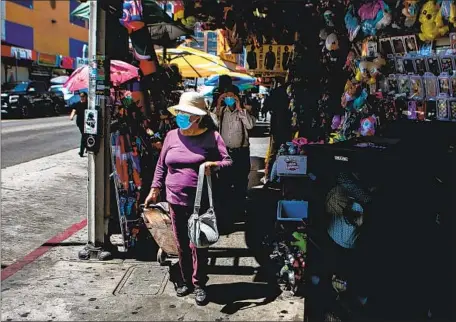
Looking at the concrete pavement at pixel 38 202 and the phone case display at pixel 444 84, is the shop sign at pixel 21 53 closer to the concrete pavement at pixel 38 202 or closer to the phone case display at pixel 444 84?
the concrete pavement at pixel 38 202

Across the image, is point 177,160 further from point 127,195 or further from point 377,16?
point 377,16

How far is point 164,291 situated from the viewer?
4.62m

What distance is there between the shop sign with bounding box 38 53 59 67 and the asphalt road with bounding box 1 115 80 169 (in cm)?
1877

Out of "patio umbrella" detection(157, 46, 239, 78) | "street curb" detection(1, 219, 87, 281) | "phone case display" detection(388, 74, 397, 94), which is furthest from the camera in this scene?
"patio umbrella" detection(157, 46, 239, 78)

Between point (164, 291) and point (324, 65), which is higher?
point (324, 65)

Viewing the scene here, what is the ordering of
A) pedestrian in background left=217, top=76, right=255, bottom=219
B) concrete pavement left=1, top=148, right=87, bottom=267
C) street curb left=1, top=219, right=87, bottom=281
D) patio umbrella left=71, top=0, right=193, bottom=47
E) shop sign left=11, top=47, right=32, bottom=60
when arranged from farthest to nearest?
shop sign left=11, top=47, right=32, bottom=60 → patio umbrella left=71, top=0, right=193, bottom=47 → pedestrian in background left=217, top=76, right=255, bottom=219 → concrete pavement left=1, top=148, right=87, bottom=267 → street curb left=1, top=219, right=87, bottom=281

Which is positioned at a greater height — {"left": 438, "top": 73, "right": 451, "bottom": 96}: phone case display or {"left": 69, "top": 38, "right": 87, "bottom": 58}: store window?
{"left": 69, "top": 38, "right": 87, "bottom": 58}: store window

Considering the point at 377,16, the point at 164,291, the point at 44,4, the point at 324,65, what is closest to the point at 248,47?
the point at 324,65

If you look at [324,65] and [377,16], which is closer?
[377,16]

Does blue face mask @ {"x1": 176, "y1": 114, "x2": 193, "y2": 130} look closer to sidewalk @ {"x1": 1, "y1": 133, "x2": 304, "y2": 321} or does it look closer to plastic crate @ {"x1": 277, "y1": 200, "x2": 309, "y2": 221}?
plastic crate @ {"x1": 277, "y1": 200, "x2": 309, "y2": 221}

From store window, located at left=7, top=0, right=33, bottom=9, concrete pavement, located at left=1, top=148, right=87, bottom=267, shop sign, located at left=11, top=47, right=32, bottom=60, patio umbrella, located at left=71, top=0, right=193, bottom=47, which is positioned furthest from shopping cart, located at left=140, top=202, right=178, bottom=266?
store window, located at left=7, top=0, right=33, bottom=9

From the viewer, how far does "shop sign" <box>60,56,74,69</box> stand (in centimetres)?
4184

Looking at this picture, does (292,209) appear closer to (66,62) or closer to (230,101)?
(230,101)

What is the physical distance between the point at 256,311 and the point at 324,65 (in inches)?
156
